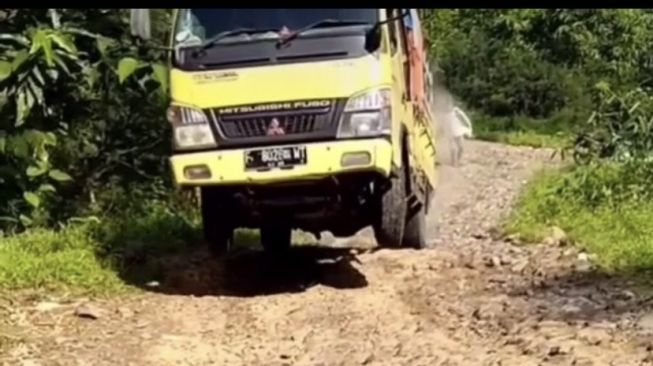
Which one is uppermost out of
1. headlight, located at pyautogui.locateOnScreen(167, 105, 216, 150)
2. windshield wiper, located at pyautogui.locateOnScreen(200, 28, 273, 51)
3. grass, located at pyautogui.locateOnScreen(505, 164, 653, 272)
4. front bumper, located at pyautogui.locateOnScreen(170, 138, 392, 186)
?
windshield wiper, located at pyautogui.locateOnScreen(200, 28, 273, 51)

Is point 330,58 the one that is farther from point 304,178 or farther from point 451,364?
point 451,364

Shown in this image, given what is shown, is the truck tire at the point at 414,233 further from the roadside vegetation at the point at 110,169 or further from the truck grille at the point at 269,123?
the truck grille at the point at 269,123

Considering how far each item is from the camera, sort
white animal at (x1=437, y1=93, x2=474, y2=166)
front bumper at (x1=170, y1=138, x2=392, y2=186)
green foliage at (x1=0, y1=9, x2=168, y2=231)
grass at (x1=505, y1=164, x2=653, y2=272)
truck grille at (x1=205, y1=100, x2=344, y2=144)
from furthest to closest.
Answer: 1. white animal at (x1=437, y1=93, x2=474, y2=166)
2. green foliage at (x1=0, y1=9, x2=168, y2=231)
3. grass at (x1=505, y1=164, x2=653, y2=272)
4. truck grille at (x1=205, y1=100, x2=344, y2=144)
5. front bumper at (x1=170, y1=138, x2=392, y2=186)

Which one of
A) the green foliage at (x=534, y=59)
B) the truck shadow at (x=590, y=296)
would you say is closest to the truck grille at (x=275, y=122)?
the truck shadow at (x=590, y=296)

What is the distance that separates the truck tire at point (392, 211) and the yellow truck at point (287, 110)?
0.04 meters

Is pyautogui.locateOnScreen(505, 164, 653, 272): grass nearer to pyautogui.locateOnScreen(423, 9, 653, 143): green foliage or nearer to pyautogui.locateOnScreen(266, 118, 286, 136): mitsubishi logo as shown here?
pyautogui.locateOnScreen(266, 118, 286, 136): mitsubishi logo

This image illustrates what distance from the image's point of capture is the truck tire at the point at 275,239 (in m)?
9.86

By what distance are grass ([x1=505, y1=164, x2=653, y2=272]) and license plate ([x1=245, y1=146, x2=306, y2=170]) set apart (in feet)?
7.11

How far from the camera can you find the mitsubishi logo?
850 centimetres

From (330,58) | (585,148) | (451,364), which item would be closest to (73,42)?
(330,58)

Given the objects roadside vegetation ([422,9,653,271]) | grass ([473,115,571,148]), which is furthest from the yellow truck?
grass ([473,115,571,148])

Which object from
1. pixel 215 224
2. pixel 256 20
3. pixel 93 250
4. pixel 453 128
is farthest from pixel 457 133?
pixel 256 20

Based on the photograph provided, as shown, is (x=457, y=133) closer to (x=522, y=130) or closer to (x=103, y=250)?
(x=522, y=130)

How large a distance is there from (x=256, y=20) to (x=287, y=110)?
71 centimetres
